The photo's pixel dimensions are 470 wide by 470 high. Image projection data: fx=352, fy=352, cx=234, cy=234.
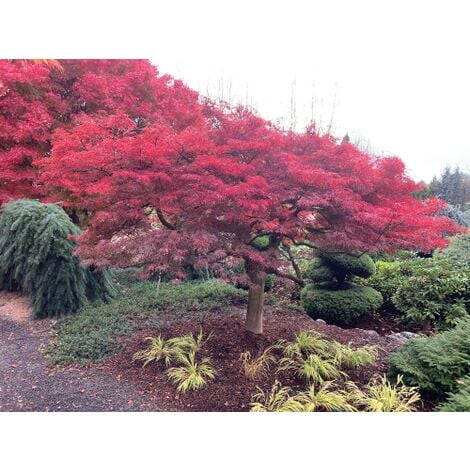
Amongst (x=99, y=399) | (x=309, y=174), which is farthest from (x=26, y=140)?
(x=309, y=174)

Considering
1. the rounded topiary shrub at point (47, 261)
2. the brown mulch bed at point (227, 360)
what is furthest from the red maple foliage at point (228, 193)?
the rounded topiary shrub at point (47, 261)

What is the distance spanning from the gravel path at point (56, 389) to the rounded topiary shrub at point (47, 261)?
2.18 feet

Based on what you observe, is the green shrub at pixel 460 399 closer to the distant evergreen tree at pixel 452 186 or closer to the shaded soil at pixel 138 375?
the shaded soil at pixel 138 375

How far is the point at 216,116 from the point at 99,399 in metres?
1.74

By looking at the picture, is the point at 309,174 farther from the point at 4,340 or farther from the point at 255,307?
the point at 4,340

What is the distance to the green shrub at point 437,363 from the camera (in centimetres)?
187

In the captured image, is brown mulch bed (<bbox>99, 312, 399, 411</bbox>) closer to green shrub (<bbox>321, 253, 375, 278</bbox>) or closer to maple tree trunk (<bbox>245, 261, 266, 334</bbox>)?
maple tree trunk (<bbox>245, 261, 266, 334</bbox>)

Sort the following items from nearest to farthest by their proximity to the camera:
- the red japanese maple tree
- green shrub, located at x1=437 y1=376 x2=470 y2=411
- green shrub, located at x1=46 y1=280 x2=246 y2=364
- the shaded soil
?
green shrub, located at x1=437 y1=376 x2=470 y2=411, the shaded soil, green shrub, located at x1=46 y1=280 x2=246 y2=364, the red japanese maple tree

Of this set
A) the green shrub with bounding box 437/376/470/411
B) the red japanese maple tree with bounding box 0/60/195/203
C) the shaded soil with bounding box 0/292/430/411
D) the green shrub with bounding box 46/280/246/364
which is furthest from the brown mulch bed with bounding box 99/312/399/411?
the red japanese maple tree with bounding box 0/60/195/203

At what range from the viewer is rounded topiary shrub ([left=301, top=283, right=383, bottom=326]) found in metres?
3.07

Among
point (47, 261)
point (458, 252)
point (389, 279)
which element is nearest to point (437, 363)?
point (389, 279)

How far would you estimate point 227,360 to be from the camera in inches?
90.0

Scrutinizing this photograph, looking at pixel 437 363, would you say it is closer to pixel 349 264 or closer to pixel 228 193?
pixel 349 264

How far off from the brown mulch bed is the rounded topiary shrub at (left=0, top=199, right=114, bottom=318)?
83 centimetres
